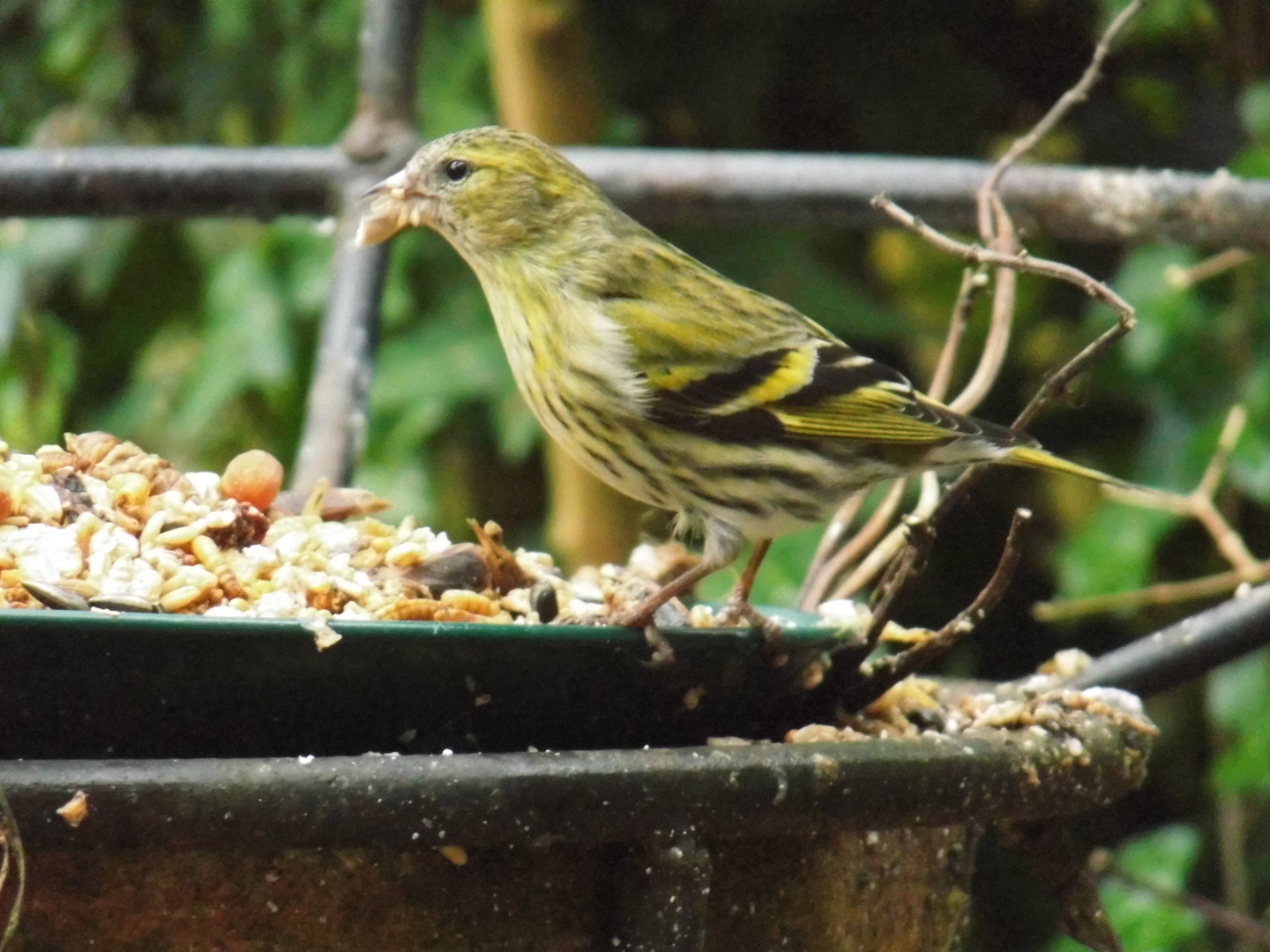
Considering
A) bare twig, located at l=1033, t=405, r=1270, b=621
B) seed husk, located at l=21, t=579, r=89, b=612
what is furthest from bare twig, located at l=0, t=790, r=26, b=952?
bare twig, located at l=1033, t=405, r=1270, b=621

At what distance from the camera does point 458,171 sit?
8.02 feet

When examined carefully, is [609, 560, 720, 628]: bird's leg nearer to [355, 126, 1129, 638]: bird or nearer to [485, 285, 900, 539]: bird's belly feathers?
[355, 126, 1129, 638]: bird

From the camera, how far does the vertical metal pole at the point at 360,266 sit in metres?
2.15

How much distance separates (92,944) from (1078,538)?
8.79 ft

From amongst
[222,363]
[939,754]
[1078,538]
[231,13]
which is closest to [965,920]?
[939,754]

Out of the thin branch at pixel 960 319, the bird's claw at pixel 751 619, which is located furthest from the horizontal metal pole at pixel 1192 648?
the thin branch at pixel 960 319

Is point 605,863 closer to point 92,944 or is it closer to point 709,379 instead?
point 92,944

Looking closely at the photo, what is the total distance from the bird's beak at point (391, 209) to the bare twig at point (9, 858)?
1317mm

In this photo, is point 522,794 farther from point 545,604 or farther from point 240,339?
point 240,339

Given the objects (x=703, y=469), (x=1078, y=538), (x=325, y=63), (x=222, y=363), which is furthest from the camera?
Result: (x=325, y=63)

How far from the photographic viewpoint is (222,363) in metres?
3.77

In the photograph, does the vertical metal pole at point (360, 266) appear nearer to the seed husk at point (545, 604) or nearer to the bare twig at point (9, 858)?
the seed husk at point (545, 604)

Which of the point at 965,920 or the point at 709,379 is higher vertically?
the point at 709,379

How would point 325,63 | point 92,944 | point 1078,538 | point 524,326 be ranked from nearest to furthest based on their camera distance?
point 92,944, point 524,326, point 1078,538, point 325,63
